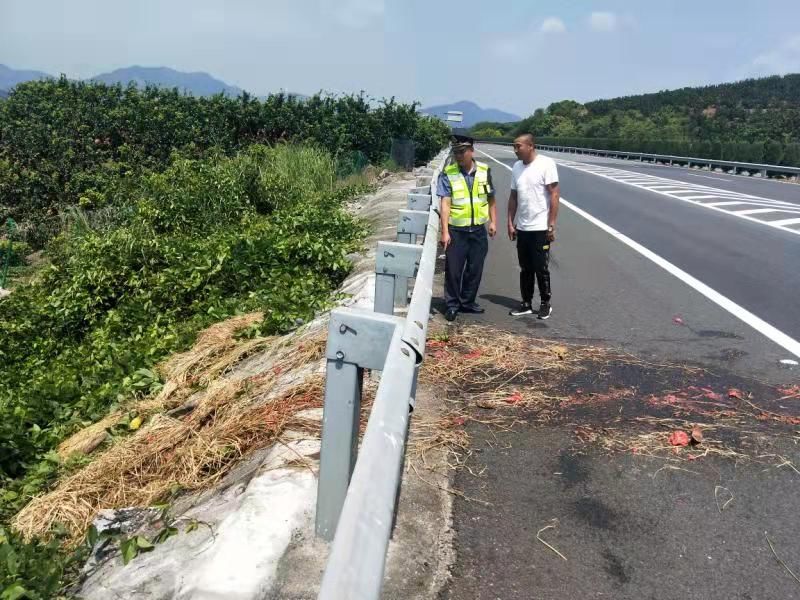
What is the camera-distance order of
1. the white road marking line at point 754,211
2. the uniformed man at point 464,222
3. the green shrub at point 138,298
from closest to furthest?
the green shrub at point 138,298 < the uniformed man at point 464,222 < the white road marking line at point 754,211

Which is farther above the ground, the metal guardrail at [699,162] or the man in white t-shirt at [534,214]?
the metal guardrail at [699,162]

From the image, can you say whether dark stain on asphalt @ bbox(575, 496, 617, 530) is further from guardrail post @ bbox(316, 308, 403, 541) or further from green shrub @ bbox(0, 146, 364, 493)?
green shrub @ bbox(0, 146, 364, 493)

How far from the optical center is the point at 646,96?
4963 inches

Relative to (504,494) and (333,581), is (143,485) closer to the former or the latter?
(504,494)

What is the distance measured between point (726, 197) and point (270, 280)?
15.8 meters

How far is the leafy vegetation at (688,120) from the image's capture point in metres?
55.7

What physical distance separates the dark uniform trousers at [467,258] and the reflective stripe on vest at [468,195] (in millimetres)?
98

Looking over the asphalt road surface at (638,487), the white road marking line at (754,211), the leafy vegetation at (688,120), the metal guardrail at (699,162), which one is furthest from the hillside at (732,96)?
the asphalt road surface at (638,487)

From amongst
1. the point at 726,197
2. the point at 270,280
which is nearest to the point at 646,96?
the point at 726,197

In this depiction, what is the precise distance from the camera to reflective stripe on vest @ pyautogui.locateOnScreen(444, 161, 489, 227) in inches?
273

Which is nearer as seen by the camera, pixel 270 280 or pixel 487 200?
pixel 487 200

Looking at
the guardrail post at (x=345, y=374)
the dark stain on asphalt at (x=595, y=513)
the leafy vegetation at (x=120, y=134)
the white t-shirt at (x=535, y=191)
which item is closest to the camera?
the guardrail post at (x=345, y=374)

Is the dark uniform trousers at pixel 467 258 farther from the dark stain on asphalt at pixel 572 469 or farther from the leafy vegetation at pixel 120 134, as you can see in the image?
the leafy vegetation at pixel 120 134

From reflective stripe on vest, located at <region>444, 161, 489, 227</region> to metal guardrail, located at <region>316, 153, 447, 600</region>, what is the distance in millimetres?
2596
